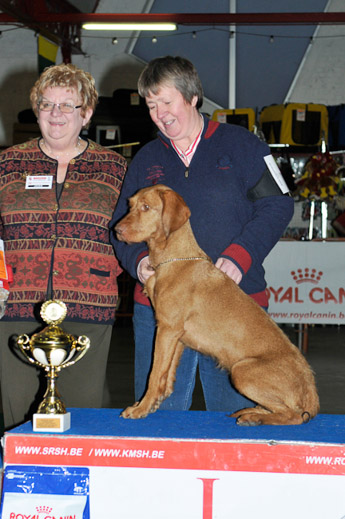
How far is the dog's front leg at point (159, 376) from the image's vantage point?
7.55 feet

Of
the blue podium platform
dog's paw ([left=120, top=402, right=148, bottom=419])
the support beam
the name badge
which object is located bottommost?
the blue podium platform

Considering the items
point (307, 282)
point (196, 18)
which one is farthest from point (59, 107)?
point (196, 18)

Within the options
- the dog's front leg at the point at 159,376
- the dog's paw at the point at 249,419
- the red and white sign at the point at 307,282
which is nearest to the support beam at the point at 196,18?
the red and white sign at the point at 307,282

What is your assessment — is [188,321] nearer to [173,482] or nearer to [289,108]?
[173,482]

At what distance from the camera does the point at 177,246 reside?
2443mm

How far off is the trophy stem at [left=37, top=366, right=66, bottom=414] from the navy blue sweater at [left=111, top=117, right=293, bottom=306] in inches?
21.9

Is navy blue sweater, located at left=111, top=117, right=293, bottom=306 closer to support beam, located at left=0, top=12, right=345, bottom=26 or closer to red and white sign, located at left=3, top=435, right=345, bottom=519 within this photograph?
red and white sign, located at left=3, top=435, right=345, bottom=519

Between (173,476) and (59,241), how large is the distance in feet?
3.61

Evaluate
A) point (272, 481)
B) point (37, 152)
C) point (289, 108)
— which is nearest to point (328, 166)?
point (289, 108)

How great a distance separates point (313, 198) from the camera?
900 centimetres

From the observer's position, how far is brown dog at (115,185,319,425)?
2223 millimetres

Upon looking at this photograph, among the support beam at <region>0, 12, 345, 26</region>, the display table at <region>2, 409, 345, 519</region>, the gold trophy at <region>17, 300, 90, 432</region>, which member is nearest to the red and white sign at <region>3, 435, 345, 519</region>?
the display table at <region>2, 409, 345, 519</region>

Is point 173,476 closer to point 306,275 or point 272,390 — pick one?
point 272,390

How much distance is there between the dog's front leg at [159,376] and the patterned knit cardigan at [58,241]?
17.6 inches
